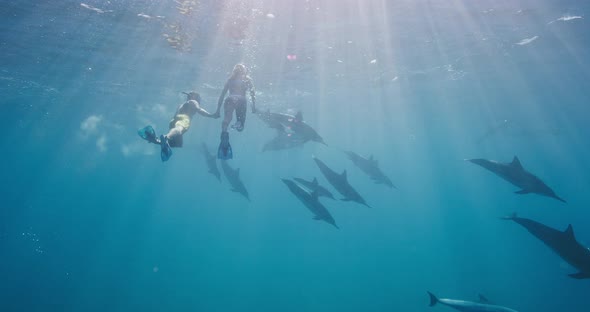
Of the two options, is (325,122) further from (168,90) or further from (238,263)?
(168,90)

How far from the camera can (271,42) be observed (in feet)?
66.4

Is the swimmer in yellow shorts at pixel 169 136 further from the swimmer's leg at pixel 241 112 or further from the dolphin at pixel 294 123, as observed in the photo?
the dolphin at pixel 294 123

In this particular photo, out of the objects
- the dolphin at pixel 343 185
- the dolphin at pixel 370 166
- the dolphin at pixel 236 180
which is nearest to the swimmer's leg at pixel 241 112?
the dolphin at pixel 343 185

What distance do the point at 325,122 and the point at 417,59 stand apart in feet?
99.8

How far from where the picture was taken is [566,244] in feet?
23.7

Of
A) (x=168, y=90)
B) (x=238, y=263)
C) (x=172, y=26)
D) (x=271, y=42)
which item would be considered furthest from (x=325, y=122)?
(x=172, y=26)

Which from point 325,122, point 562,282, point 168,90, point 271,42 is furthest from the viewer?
point 325,122

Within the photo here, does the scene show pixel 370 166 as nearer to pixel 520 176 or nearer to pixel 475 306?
pixel 520 176

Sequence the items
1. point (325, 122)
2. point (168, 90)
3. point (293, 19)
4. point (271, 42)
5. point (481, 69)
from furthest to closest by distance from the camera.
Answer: point (325, 122)
point (168, 90)
point (481, 69)
point (271, 42)
point (293, 19)

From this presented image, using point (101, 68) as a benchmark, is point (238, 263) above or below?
below

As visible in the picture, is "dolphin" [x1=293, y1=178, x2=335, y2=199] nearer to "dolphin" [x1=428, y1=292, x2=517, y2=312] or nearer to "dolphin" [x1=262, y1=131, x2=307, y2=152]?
"dolphin" [x1=428, y1=292, x2=517, y2=312]

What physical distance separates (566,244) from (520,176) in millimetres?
2270

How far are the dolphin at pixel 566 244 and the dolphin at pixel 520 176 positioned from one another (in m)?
1.57

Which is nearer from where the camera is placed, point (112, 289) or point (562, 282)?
point (112, 289)
